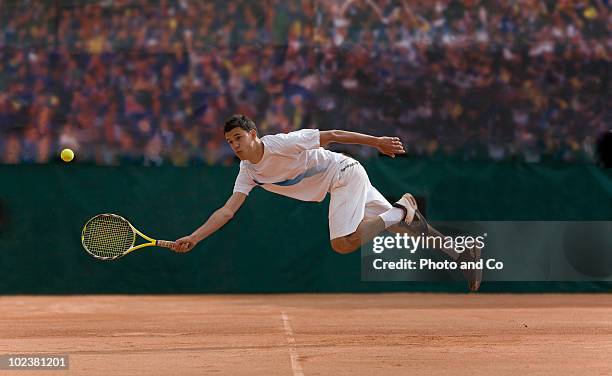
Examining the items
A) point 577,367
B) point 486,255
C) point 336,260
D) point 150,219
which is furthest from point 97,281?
point 577,367

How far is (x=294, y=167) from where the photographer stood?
351 inches

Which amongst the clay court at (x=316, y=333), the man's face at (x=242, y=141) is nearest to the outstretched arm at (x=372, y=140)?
the man's face at (x=242, y=141)

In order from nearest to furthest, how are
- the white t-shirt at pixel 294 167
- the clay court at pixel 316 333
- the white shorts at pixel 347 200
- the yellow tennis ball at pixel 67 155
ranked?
1. the clay court at pixel 316 333
2. the white t-shirt at pixel 294 167
3. the white shorts at pixel 347 200
4. the yellow tennis ball at pixel 67 155

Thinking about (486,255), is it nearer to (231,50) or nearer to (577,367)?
(231,50)

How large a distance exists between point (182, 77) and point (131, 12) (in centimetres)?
136

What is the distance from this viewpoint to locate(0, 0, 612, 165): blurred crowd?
16281mm

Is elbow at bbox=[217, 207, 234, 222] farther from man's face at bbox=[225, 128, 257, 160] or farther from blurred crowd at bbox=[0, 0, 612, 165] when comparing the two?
blurred crowd at bbox=[0, 0, 612, 165]

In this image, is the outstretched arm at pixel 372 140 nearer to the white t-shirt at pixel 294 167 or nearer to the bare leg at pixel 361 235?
the white t-shirt at pixel 294 167

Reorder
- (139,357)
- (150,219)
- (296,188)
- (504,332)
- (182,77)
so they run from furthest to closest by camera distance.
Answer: (182,77) < (150,219) < (504,332) < (296,188) < (139,357)

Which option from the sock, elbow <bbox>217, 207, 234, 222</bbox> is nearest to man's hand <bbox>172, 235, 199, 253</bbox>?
elbow <bbox>217, 207, 234, 222</bbox>

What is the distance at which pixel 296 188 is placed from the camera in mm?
9227

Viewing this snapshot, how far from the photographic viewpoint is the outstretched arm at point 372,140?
8.18 metres

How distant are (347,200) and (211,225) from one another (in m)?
1.43

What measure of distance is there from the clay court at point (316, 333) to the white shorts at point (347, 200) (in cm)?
103
